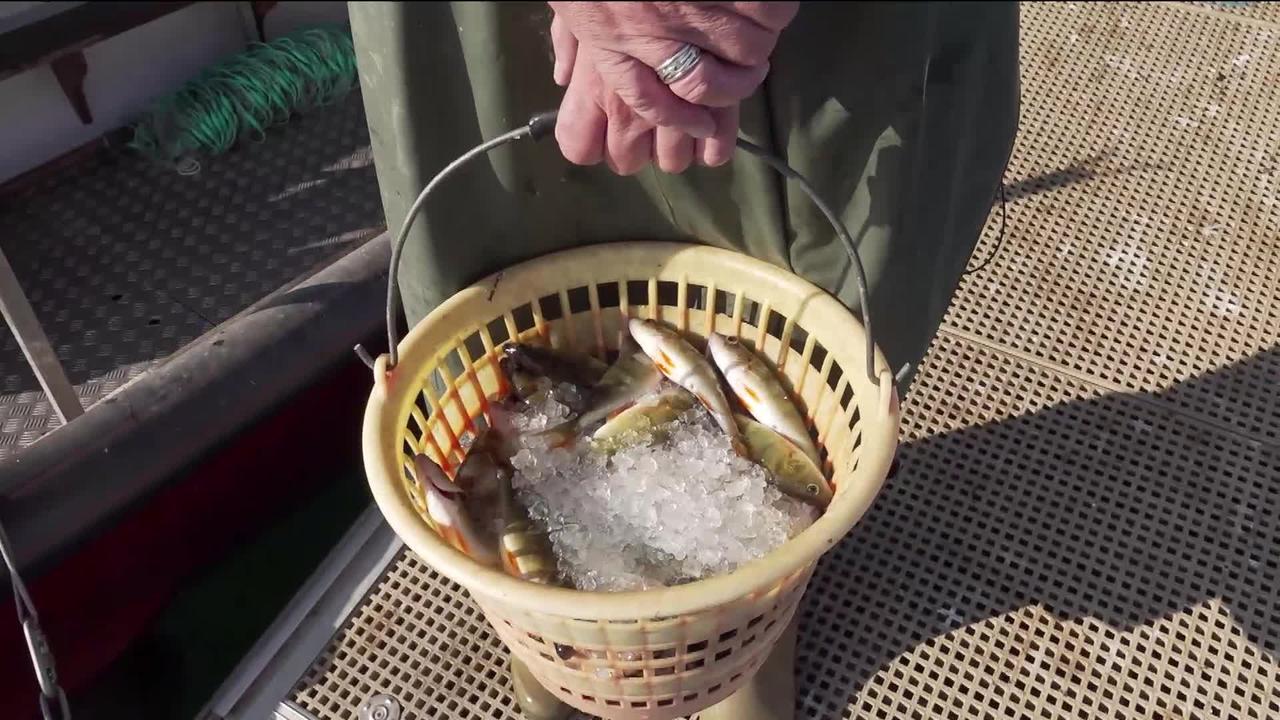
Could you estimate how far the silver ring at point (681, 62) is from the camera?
42.7 inches

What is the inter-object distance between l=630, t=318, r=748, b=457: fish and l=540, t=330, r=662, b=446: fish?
0.15ft

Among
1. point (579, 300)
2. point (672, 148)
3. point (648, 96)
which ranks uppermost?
point (648, 96)

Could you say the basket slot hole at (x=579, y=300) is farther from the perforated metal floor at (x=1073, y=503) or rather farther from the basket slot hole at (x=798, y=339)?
the perforated metal floor at (x=1073, y=503)

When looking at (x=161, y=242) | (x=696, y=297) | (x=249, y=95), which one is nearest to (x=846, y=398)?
(x=696, y=297)

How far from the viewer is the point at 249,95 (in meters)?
3.34

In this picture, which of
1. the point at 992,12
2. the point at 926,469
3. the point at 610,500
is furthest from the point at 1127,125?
the point at 610,500

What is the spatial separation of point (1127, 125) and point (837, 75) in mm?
2158

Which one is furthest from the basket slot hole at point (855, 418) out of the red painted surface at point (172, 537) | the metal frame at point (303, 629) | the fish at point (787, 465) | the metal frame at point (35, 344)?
the metal frame at point (35, 344)

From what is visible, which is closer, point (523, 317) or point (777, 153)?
point (777, 153)

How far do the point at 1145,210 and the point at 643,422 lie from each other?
6.01 feet

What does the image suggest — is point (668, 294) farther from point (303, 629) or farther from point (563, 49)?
point (303, 629)

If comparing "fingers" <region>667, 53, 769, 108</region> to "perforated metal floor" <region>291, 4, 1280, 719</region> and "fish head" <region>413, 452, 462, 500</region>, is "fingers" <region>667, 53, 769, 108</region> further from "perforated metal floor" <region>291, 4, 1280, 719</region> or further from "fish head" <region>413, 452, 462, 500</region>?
"perforated metal floor" <region>291, 4, 1280, 719</region>

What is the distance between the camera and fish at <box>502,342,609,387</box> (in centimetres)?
178

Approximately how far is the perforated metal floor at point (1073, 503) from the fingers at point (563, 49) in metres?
1.23
